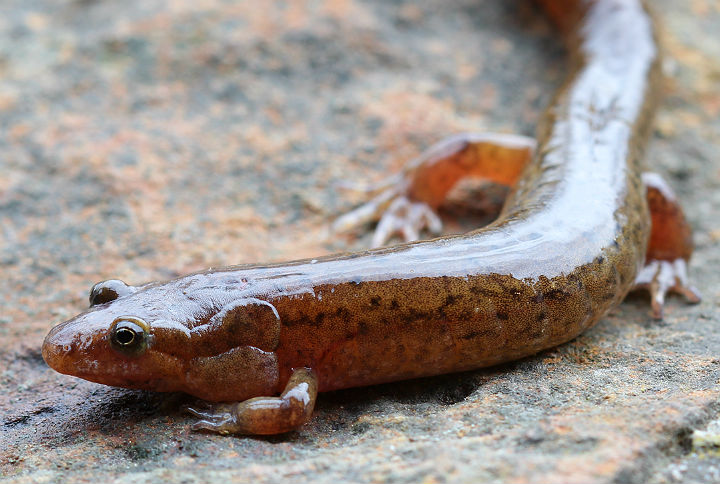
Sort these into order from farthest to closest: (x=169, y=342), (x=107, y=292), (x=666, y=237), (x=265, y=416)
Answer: (x=666, y=237), (x=107, y=292), (x=169, y=342), (x=265, y=416)

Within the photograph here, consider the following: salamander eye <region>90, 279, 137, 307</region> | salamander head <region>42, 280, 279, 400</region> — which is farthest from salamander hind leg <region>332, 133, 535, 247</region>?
salamander eye <region>90, 279, 137, 307</region>

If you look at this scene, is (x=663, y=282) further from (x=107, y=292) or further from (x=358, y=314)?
(x=107, y=292)

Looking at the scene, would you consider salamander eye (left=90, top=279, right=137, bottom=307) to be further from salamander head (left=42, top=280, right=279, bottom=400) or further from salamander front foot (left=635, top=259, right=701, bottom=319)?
salamander front foot (left=635, top=259, right=701, bottom=319)

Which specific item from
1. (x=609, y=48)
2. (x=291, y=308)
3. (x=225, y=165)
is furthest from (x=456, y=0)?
(x=291, y=308)

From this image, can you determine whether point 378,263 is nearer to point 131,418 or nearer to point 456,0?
point 131,418

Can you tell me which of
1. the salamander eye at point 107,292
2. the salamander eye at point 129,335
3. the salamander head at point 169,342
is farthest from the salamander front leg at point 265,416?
the salamander eye at point 107,292

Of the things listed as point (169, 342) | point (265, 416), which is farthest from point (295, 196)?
point (265, 416)
